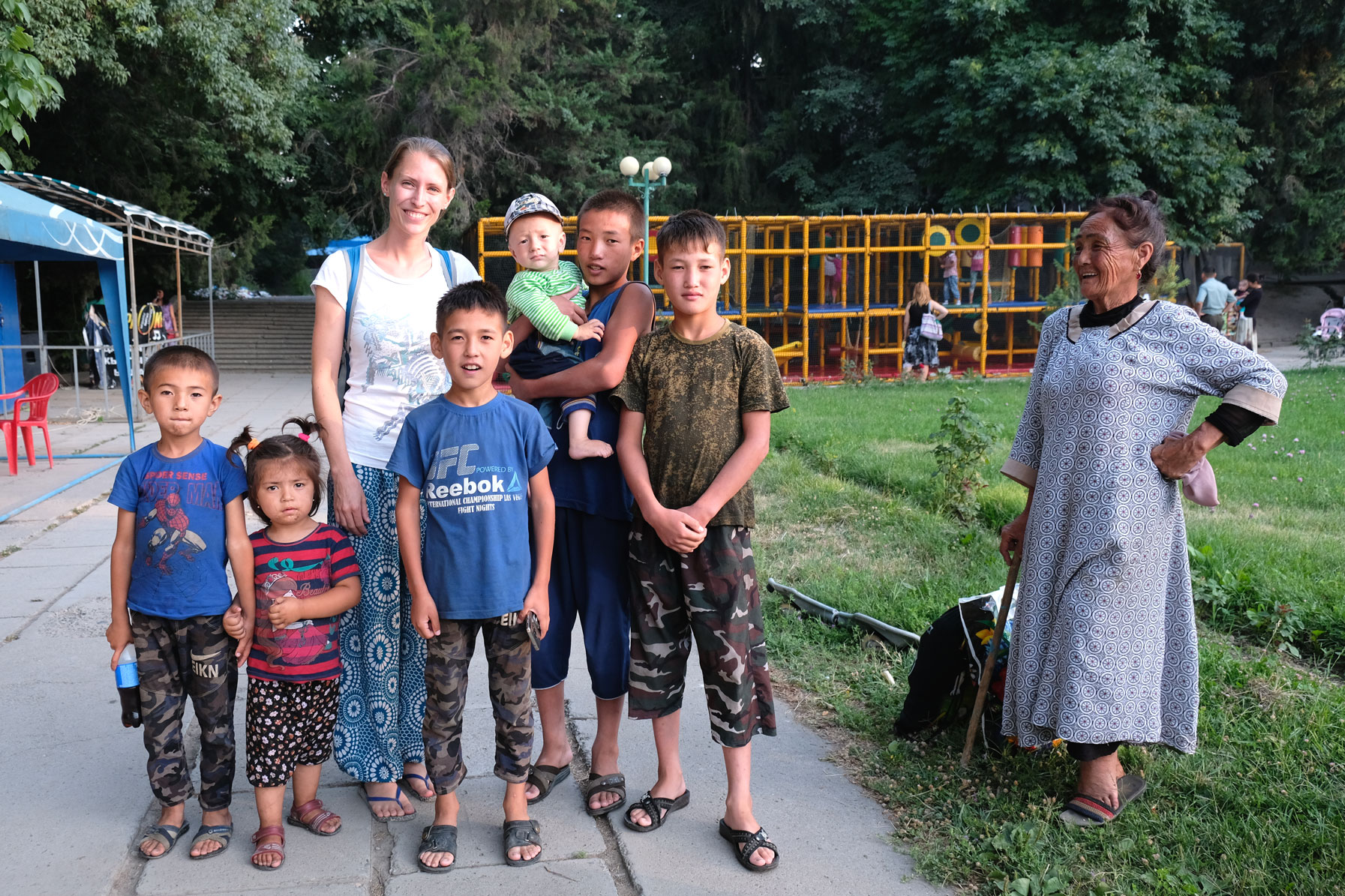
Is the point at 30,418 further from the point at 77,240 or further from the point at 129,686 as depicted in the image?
the point at 129,686

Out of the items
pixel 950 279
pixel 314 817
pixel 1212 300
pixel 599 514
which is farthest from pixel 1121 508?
pixel 1212 300

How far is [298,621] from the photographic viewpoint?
9.10 ft

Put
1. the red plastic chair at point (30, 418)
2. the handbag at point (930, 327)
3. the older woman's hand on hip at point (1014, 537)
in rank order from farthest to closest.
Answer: the handbag at point (930, 327)
the red plastic chair at point (30, 418)
the older woman's hand on hip at point (1014, 537)

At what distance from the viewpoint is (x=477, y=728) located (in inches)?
143

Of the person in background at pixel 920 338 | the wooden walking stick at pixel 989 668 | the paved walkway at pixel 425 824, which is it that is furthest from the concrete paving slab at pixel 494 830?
the person in background at pixel 920 338

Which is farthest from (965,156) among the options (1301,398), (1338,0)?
(1301,398)

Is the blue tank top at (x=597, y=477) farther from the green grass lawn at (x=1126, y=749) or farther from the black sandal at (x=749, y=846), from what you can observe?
the green grass lawn at (x=1126, y=749)

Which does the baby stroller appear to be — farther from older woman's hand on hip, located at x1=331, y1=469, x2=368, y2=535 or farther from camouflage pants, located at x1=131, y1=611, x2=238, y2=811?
camouflage pants, located at x1=131, y1=611, x2=238, y2=811

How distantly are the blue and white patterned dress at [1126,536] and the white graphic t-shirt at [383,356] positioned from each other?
191cm

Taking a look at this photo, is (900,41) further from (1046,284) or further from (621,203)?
(621,203)

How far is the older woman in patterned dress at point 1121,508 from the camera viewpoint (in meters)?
2.79

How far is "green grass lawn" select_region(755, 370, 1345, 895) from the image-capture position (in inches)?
105

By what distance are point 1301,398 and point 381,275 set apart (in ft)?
40.5

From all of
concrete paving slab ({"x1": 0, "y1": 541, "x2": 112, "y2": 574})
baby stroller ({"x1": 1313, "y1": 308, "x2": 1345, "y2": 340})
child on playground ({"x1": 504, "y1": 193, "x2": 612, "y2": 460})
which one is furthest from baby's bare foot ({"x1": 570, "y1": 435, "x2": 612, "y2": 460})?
baby stroller ({"x1": 1313, "y1": 308, "x2": 1345, "y2": 340})
